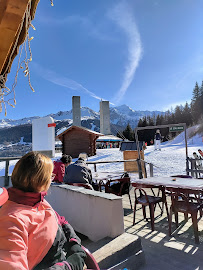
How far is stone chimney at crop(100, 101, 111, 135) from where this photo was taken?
47.3 meters

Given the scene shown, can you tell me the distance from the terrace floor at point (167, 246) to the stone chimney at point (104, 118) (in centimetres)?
4358

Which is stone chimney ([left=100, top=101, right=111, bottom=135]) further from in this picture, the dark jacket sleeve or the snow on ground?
the dark jacket sleeve

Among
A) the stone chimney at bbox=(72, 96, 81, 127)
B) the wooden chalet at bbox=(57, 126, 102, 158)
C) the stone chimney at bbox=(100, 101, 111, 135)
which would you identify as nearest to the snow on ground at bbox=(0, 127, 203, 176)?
the wooden chalet at bbox=(57, 126, 102, 158)

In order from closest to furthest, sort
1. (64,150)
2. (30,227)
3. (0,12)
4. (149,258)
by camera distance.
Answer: (30,227), (0,12), (149,258), (64,150)

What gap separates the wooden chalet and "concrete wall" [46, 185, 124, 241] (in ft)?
63.0

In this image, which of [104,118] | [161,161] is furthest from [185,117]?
[161,161]

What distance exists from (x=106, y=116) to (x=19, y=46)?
4580 cm

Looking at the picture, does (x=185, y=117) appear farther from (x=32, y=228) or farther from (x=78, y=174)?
(x=32, y=228)

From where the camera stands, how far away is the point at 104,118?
4725 cm

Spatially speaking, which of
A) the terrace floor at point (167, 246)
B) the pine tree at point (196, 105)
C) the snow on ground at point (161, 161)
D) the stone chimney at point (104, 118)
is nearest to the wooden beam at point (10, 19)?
the terrace floor at point (167, 246)

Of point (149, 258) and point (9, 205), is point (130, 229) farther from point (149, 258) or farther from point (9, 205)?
point (9, 205)

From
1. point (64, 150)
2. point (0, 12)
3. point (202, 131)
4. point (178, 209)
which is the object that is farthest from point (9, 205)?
point (202, 131)

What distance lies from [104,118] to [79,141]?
25058mm

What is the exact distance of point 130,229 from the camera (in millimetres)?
3445
